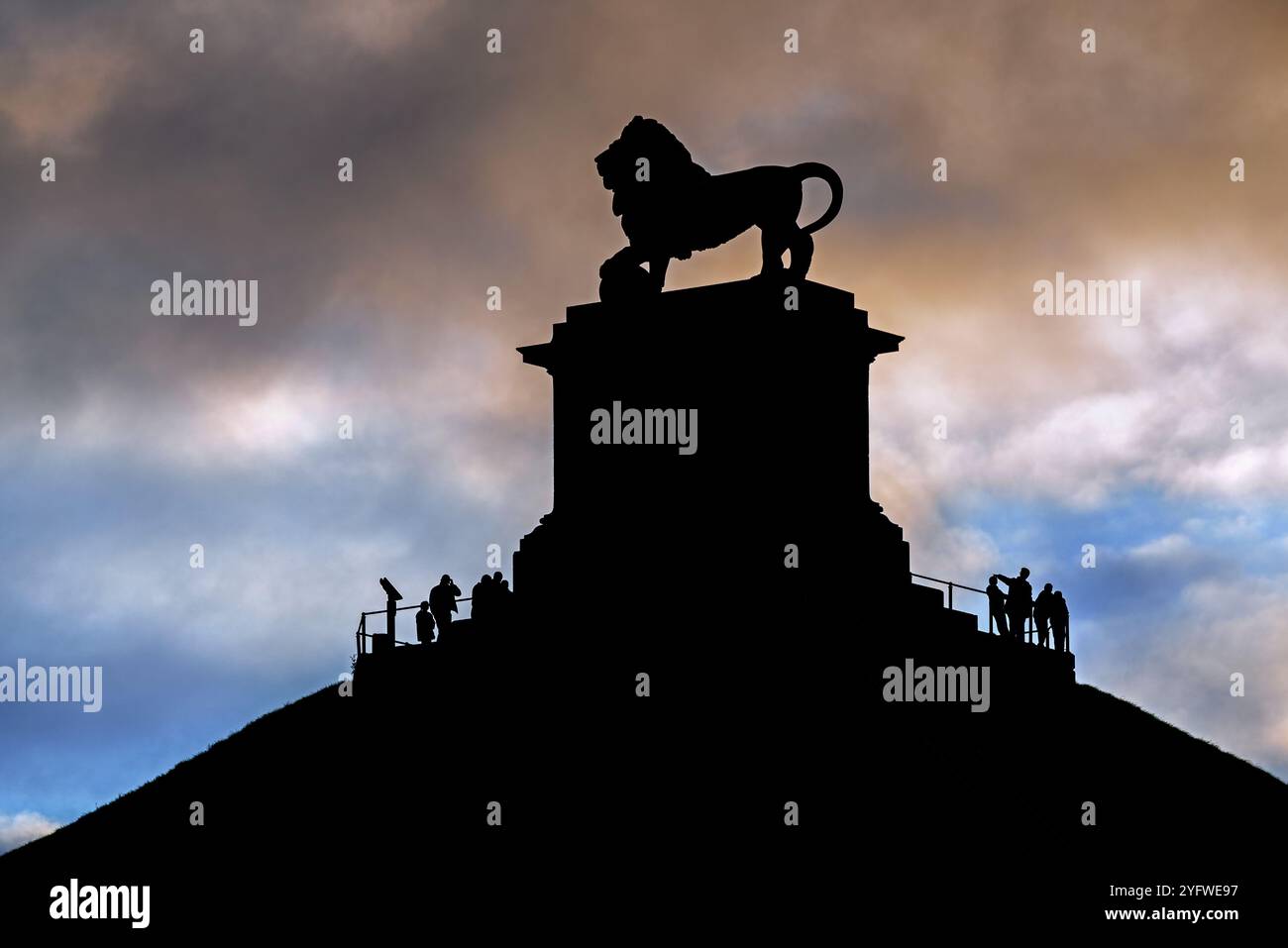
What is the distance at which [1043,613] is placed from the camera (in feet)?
102

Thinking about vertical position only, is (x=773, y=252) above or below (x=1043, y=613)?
above

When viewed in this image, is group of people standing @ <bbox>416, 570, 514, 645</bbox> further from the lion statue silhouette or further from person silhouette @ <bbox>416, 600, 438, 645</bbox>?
the lion statue silhouette

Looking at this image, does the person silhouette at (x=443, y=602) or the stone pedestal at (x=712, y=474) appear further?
the person silhouette at (x=443, y=602)

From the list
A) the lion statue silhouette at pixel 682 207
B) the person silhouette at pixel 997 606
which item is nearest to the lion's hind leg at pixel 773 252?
the lion statue silhouette at pixel 682 207

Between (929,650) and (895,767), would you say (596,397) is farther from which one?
(895,767)

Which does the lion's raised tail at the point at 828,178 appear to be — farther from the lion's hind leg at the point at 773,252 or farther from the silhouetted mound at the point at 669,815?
the silhouetted mound at the point at 669,815

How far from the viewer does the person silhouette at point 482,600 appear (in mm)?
30219

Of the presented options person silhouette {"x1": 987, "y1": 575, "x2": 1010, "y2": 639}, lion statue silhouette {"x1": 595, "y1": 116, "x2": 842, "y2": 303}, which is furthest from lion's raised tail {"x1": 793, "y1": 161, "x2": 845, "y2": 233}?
person silhouette {"x1": 987, "y1": 575, "x2": 1010, "y2": 639}

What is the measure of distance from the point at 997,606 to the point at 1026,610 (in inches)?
17.4

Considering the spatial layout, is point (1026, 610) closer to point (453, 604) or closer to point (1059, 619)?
point (1059, 619)

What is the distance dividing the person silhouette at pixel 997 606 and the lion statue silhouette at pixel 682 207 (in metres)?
5.58

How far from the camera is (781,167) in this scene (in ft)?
97.6

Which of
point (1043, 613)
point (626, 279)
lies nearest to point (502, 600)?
point (626, 279)
